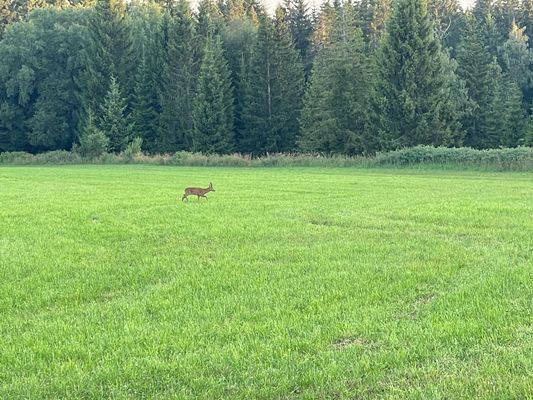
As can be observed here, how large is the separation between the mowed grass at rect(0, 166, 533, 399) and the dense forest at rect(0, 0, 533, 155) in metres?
35.7

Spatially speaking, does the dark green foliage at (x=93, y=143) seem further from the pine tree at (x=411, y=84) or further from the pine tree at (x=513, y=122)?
the pine tree at (x=513, y=122)

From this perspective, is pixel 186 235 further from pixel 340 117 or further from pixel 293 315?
pixel 340 117

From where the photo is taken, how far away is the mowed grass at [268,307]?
5.14 meters

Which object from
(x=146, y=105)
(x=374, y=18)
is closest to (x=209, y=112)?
(x=146, y=105)

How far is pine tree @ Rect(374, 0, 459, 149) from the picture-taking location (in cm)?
4825

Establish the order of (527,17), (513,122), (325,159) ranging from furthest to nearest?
(527,17), (513,122), (325,159)

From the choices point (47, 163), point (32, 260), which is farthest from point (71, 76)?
point (32, 260)

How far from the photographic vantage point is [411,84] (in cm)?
4838

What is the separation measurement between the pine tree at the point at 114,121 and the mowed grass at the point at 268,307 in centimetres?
4607

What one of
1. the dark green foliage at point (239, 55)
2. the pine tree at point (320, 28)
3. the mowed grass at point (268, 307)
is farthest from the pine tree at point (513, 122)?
the mowed grass at point (268, 307)

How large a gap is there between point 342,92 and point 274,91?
370 inches

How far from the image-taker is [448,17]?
78.2 meters

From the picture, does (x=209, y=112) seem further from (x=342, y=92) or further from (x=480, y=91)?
(x=480, y=91)

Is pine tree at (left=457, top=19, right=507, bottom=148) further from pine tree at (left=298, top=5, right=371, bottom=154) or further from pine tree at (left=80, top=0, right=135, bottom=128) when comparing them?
pine tree at (left=80, top=0, right=135, bottom=128)
